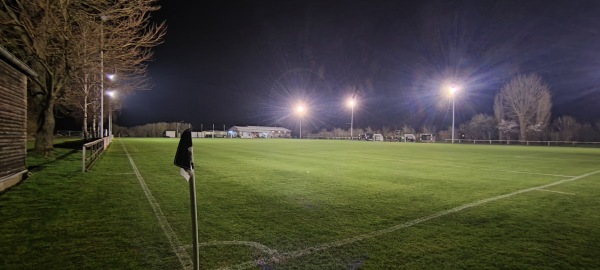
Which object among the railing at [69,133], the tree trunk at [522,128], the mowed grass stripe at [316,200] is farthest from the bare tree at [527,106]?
the railing at [69,133]

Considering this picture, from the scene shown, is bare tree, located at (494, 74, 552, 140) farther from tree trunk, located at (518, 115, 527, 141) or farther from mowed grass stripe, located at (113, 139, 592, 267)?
mowed grass stripe, located at (113, 139, 592, 267)

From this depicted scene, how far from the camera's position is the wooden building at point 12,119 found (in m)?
8.21

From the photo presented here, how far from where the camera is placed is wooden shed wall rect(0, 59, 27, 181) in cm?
826

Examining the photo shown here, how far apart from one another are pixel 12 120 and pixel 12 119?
0.03 m

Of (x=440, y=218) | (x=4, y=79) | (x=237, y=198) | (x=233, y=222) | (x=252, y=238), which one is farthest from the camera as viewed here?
(x=4, y=79)

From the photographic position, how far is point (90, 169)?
12695mm

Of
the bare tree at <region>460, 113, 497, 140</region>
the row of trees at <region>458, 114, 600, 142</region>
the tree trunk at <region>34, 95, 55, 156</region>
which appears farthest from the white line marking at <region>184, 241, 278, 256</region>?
the bare tree at <region>460, 113, 497, 140</region>

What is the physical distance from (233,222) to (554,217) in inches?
252

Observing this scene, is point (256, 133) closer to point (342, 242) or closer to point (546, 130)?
point (546, 130)

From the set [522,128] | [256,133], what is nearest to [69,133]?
[256,133]

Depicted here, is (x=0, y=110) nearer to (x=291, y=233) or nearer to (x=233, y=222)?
(x=233, y=222)

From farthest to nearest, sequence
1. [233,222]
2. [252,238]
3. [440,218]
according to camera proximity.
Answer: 1. [440,218]
2. [233,222]
3. [252,238]

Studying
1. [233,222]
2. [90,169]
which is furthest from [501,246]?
[90,169]

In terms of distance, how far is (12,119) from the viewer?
9.12m
